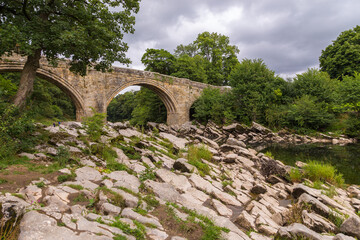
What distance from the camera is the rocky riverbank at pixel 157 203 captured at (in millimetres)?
2698

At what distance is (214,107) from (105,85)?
42.4ft

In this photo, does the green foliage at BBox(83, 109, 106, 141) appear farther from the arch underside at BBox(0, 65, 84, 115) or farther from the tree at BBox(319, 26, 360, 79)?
the tree at BBox(319, 26, 360, 79)

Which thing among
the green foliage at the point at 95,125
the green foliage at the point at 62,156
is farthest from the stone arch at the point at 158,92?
the green foliage at the point at 62,156

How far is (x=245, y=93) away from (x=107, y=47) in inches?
776

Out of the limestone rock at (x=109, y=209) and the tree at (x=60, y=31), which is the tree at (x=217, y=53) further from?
the limestone rock at (x=109, y=209)

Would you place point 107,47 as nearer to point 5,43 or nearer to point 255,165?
point 5,43

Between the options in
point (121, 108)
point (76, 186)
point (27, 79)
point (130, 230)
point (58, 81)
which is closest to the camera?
point (130, 230)

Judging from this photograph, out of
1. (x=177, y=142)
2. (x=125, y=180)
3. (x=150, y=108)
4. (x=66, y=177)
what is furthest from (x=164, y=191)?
(x=150, y=108)

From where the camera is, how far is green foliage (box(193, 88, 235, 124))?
25.2 meters

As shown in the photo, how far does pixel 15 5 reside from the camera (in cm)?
616

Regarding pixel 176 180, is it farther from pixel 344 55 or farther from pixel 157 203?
pixel 344 55

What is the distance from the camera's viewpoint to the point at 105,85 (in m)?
19.2

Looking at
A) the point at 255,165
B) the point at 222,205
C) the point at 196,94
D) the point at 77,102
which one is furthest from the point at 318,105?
the point at 77,102

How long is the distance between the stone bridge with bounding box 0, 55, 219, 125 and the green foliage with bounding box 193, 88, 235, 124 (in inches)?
55.1
